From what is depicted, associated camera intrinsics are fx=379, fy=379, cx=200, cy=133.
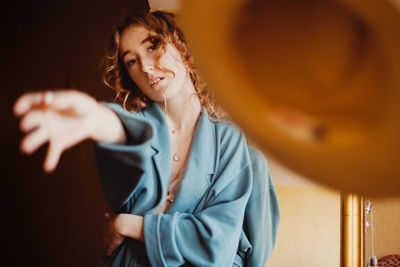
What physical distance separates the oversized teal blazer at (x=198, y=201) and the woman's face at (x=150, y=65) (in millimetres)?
36

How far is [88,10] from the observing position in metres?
0.92

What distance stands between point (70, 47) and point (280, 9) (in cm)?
84

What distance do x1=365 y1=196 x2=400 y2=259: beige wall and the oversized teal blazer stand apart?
23.0 inches

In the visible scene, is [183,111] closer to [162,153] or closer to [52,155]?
[162,153]

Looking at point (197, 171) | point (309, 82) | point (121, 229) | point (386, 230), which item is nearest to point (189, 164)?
point (197, 171)

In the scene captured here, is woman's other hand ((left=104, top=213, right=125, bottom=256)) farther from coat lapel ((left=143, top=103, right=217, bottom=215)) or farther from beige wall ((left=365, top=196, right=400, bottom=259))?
beige wall ((left=365, top=196, right=400, bottom=259))

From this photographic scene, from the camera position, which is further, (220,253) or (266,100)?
(220,253)

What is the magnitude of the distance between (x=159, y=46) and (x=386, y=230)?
2.86 feet

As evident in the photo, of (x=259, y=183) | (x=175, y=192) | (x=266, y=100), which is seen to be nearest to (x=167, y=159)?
(x=175, y=192)

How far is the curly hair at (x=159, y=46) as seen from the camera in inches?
23.5

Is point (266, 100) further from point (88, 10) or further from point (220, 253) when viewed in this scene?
point (88, 10)

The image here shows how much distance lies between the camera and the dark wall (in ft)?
2.77

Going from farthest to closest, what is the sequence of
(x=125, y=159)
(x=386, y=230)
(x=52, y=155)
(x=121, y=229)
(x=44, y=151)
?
(x=386, y=230), (x=44, y=151), (x=121, y=229), (x=125, y=159), (x=52, y=155)

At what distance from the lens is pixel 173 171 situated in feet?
1.95
